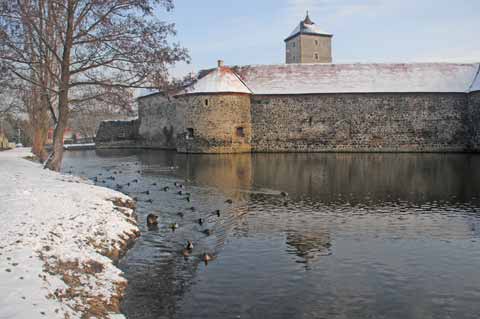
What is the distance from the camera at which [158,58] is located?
46.3 feet

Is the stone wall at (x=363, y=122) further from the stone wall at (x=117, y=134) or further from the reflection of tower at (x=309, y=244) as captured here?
the reflection of tower at (x=309, y=244)

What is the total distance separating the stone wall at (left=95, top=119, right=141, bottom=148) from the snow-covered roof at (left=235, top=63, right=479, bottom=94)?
1506 centimetres

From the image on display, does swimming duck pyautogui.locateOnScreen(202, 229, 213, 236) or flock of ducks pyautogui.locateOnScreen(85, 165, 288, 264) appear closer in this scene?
flock of ducks pyautogui.locateOnScreen(85, 165, 288, 264)

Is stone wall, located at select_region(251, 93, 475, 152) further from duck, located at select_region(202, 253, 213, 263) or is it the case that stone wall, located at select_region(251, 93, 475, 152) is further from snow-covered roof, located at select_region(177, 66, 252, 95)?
duck, located at select_region(202, 253, 213, 263)

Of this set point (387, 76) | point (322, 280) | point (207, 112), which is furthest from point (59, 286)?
point (387, 76)

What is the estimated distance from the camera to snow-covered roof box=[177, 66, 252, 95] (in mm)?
29688

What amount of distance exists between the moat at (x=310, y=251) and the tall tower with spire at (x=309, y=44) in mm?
40247

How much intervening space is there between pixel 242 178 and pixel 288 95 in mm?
15664

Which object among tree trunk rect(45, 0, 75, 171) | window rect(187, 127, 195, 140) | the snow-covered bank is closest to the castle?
window rect(187, 127, 195, 140)

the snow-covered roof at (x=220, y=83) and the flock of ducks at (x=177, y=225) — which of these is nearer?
the flock of ducks at (x=177, y=225)

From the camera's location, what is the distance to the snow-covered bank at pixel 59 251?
15.7 ft

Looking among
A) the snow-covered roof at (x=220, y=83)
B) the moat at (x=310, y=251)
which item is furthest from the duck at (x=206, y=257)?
the snow-covered roof at (x=220, y=83)

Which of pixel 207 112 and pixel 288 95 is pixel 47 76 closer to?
pixel 207 112

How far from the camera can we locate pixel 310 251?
25.2 feet
